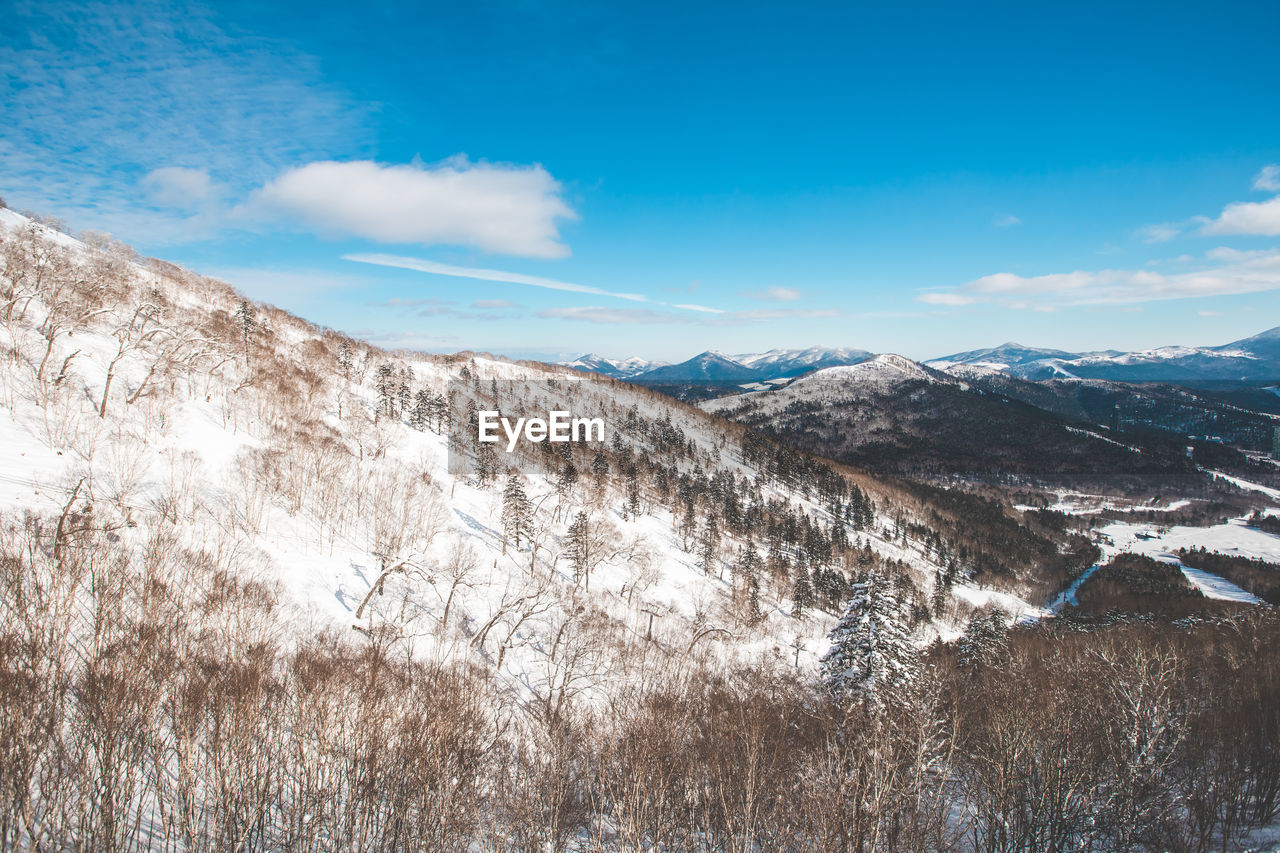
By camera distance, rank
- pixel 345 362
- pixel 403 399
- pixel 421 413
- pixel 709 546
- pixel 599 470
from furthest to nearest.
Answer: pixel 599 470, pixel 403 399, pixel 421 413, pixel 345 362, pixel 709 546

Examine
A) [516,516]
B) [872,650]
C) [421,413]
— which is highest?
[421,413]

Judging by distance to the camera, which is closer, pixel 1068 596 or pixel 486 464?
pixel 486 464

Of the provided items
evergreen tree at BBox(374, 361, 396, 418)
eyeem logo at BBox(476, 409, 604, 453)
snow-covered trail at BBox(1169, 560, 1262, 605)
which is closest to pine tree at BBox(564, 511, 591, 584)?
eyeem logo at BBox(476, 409, 604, 453)

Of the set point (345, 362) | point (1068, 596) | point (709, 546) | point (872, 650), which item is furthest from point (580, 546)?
point (1068, 596)

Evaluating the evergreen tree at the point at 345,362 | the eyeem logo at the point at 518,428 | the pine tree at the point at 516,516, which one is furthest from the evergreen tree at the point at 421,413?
the pine tree at the point at 516,516

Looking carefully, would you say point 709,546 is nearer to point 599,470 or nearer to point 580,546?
point 599,470

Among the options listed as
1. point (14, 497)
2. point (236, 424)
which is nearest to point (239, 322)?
point (236, 424)

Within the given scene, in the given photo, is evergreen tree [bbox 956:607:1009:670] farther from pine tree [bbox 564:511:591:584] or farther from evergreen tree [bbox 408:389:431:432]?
evergreen tree [bbox 408:389:431:432]
